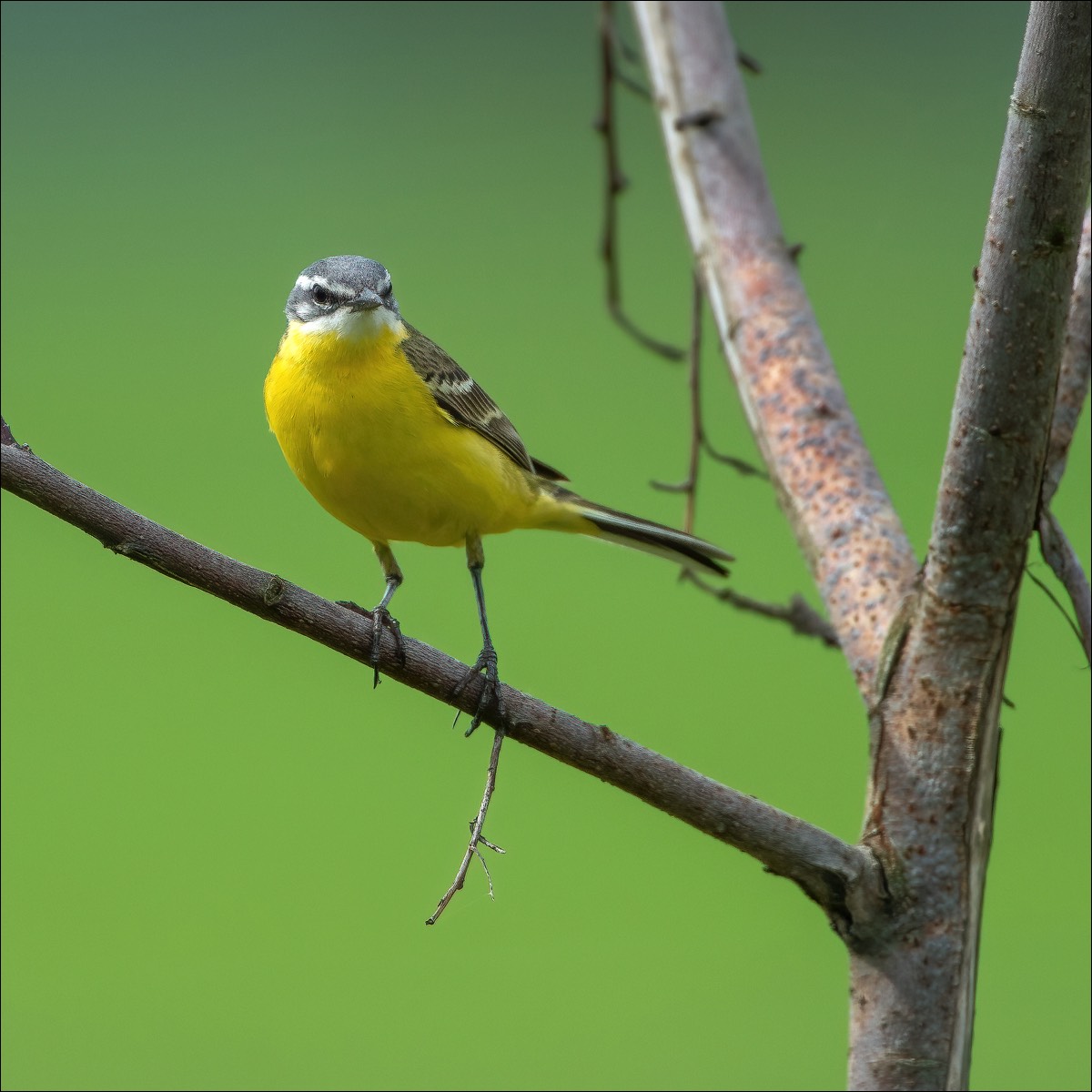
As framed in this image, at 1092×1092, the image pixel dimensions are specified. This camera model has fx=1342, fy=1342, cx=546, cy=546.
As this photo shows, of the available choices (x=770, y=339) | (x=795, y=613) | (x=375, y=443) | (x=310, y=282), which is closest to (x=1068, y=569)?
(x=795, y=613)

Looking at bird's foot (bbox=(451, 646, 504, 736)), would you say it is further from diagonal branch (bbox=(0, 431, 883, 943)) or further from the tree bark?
the tree bark

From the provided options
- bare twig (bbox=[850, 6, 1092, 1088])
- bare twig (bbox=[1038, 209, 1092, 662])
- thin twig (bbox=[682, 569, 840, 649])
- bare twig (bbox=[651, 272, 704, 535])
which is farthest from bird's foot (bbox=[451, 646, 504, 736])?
bare twig (bbox=[651, 272, 704, 535])

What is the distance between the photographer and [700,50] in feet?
9.63

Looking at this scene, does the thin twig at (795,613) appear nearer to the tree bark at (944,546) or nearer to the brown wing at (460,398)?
the tree bark at (944,546)

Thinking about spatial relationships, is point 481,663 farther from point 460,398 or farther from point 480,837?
point 460,398

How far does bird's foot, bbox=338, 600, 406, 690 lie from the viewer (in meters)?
1.63

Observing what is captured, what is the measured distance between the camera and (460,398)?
7.91ft

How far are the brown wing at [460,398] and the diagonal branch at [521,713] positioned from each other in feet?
2.41

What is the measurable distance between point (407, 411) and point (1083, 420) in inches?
184

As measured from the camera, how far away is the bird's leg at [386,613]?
5.36 feet

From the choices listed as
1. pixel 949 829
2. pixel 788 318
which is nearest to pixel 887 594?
pixel 949 829

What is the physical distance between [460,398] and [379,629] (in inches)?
34.4

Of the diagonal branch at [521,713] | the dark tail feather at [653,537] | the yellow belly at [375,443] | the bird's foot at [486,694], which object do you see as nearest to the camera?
the diagonal branch at [521,713]

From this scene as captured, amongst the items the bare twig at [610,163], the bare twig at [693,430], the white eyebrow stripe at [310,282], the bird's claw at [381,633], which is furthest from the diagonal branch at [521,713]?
the bare twig at [610,163]
